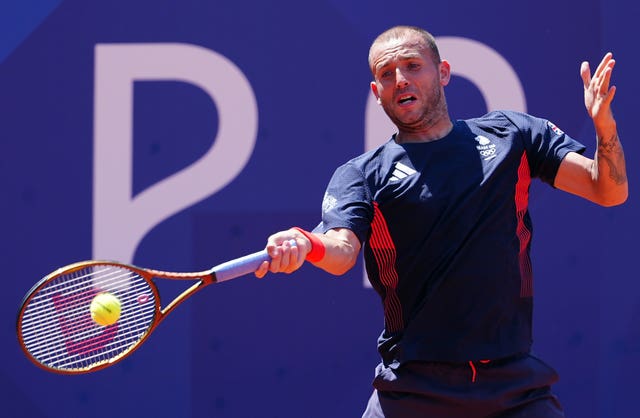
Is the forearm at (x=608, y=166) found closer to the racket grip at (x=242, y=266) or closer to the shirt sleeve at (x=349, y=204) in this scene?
the shirt sleeve at (x=349, y=204)

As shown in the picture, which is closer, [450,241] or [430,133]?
[450,241]

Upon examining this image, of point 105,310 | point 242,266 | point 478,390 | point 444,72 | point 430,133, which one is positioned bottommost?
point 478,390

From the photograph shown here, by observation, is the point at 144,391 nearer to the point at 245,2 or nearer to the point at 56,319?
the point at 56,319

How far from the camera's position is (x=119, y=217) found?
420cm

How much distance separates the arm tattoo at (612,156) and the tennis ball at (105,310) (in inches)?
59.5

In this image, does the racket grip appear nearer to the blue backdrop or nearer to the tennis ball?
the tennis ball

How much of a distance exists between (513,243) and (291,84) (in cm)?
174

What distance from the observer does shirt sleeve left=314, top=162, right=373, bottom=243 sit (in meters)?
2.70

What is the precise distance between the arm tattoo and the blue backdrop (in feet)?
4.79

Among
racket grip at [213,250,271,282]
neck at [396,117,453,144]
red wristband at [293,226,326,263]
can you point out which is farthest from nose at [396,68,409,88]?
racket grip at [213,250,271,282]

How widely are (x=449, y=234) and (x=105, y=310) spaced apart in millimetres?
1063

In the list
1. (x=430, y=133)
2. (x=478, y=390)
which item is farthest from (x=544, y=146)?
(x=478, y=390)

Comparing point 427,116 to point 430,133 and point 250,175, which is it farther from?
point 250,175

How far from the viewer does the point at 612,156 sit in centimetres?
270
